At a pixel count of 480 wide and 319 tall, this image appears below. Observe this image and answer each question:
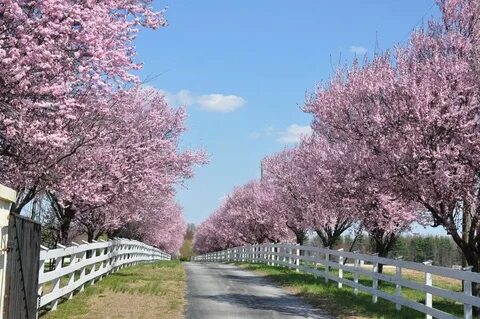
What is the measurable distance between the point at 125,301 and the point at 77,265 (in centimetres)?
154

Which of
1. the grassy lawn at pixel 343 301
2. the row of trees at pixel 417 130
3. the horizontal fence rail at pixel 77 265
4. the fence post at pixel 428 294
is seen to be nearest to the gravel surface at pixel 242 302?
the grassy lawn at pixel 343 301

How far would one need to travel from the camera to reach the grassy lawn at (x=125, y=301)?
39.6ft

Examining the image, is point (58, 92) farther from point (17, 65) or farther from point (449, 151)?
point (449, 151)

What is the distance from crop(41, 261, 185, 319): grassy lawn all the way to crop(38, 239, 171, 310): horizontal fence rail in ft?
0.94

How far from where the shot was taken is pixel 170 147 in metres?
24.0

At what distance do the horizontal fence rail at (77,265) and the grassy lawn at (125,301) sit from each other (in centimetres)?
29

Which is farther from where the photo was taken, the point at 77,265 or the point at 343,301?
the point at 343,301

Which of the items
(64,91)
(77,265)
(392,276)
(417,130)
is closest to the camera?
(64,91)

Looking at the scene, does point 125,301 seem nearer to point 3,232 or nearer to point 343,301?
point 343,301

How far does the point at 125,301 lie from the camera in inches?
554

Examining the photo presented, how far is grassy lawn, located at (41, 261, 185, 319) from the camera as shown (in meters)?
12.1

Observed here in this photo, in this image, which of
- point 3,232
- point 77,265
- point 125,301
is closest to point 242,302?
point 125,301

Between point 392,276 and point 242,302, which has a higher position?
point 392,276

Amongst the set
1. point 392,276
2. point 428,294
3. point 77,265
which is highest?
point 392,276
